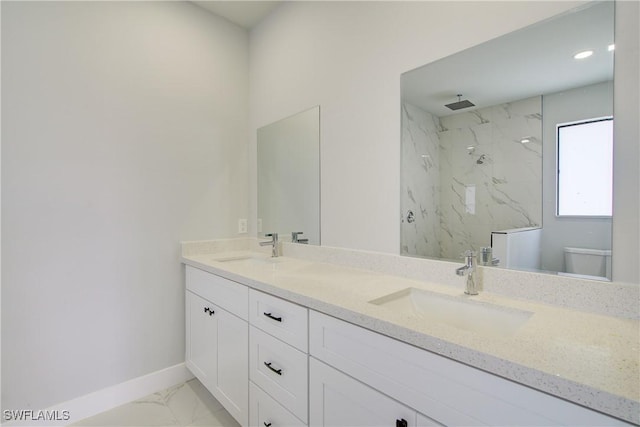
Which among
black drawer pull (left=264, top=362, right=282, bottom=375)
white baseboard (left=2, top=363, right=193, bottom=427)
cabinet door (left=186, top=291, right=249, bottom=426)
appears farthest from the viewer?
white baseboard (left=2, top=363, right=193, bottom=427)

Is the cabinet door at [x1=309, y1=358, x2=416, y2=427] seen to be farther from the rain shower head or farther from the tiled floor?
the rain shower head

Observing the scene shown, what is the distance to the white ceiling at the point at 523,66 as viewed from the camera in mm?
937

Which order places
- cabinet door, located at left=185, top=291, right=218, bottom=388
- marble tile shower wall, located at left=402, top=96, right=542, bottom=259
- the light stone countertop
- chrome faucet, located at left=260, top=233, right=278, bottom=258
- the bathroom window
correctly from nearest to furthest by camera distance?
the light stone countertop → the bathroom window → marble tile shower wall, located at left=402, top=96, right=542, bottom=259 → cabinet door, located at left=185, top=291, right=218, bottom=388 → chrome faucet, located at left=260, top=233, right=278, bottom=258

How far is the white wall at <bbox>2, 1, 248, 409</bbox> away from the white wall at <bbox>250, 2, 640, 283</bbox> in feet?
2.03

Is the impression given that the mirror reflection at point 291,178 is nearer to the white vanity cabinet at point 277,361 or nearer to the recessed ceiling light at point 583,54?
the white vanity cabinet at point 277,361

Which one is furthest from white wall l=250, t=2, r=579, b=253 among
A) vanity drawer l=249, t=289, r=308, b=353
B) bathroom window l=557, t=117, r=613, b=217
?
vanity drawer l=249, t=289, r=308, b=353

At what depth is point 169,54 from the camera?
203 cm

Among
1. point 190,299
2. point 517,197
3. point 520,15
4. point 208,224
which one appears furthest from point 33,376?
point 520,15

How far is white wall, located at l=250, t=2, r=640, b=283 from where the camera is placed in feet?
2.94

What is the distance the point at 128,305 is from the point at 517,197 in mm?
2161

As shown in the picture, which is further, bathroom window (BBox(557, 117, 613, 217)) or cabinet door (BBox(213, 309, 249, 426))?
cabinet door (BBox(213, 309, 249, 426))

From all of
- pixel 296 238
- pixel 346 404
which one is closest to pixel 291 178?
pixel 296 238

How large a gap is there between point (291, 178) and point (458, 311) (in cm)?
133

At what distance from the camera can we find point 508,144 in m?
1.13
